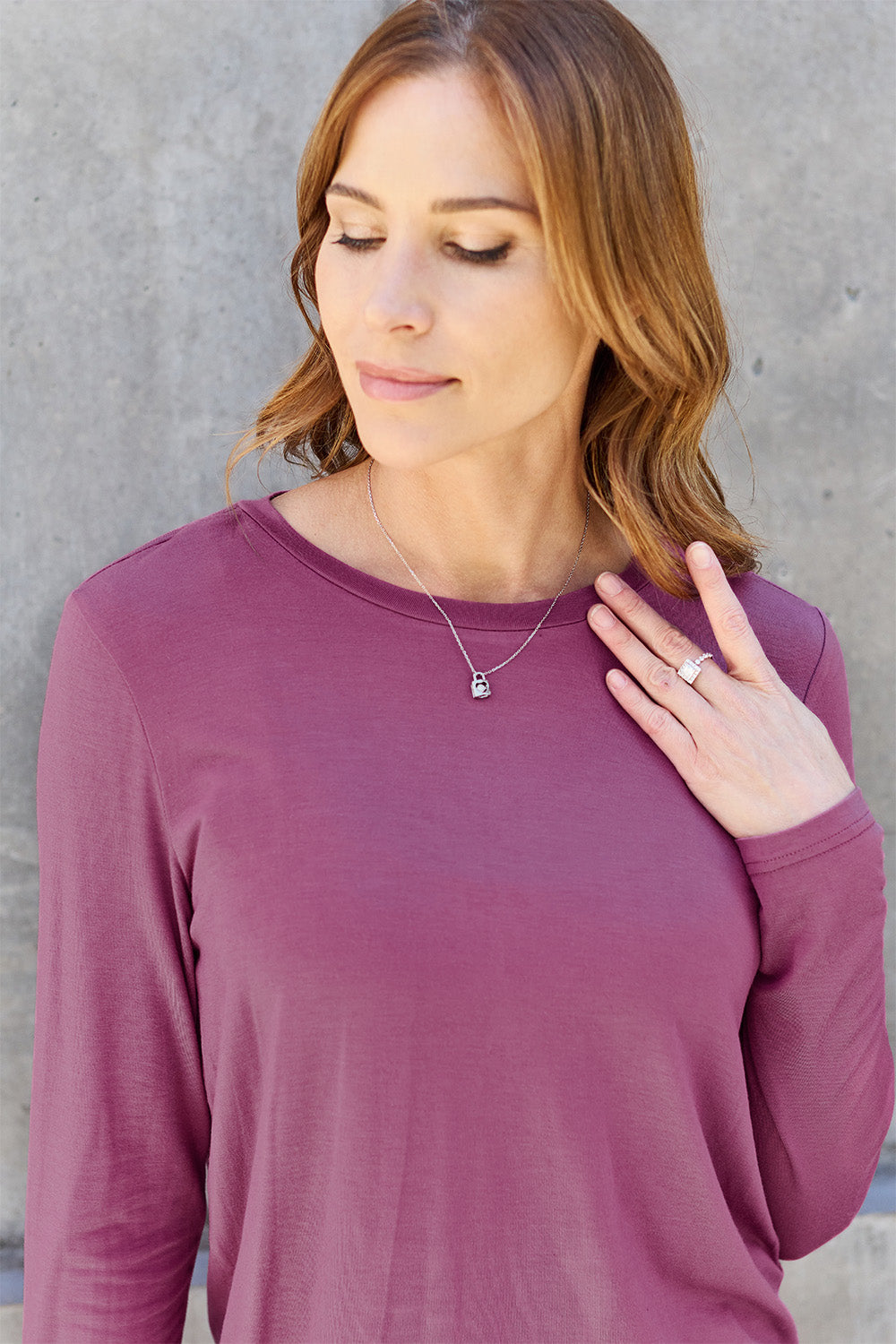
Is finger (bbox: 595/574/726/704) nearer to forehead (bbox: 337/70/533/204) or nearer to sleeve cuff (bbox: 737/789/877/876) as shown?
sleeve cuff (bbox: 737/789/877/876)

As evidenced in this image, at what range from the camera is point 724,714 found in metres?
1.31

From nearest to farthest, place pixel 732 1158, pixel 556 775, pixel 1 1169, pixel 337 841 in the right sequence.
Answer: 1. pixel 337 841
2. pixel 556 775
3. pixel 732 1158
4. pixel 1 1169

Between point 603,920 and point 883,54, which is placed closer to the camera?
point 603,920

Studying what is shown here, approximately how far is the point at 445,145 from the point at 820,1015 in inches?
40.1

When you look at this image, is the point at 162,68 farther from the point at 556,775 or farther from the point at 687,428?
the point at 556,775

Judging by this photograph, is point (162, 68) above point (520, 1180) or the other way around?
above

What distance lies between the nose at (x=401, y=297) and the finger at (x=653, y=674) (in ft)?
1.35

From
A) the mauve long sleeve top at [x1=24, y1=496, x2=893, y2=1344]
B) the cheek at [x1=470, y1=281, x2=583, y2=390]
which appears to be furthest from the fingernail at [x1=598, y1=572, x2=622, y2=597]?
the cheek at [x1=470, y1=281, x2=583, y2=390]

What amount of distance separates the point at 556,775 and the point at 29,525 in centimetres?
91

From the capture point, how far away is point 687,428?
4.73 ft

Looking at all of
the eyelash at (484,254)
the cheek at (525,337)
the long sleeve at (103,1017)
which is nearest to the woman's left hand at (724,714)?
the cheek at (525,337)

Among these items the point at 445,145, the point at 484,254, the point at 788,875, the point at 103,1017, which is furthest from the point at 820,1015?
the point at 445,145

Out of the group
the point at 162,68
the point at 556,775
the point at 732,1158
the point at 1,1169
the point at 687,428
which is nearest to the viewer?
the point at 556,775

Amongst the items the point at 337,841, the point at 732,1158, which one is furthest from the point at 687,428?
the point at 732,1158
